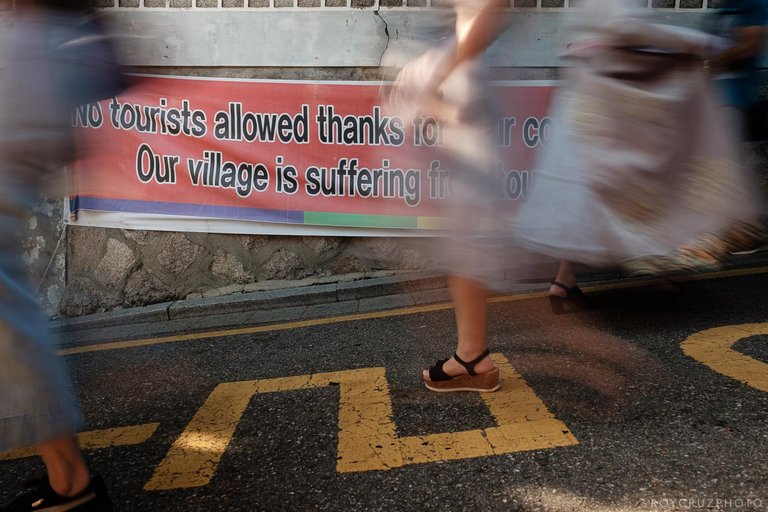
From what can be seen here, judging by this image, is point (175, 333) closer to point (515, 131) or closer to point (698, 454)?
point (515, 131)

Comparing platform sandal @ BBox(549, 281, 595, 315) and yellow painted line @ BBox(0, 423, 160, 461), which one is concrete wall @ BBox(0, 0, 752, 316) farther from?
yellow painted line @ BBox(0, 423, 160, 461)

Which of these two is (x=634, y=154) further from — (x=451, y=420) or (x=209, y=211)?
(x=209, y=211)

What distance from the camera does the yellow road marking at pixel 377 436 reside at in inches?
82.1

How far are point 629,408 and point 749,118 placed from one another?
2.40m

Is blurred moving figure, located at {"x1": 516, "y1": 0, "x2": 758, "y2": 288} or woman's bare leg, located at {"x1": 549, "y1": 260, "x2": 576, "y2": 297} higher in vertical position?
blurred moving figure, located at {"x1": 516, "y1": 0, "x2": 758, "y2": 288}

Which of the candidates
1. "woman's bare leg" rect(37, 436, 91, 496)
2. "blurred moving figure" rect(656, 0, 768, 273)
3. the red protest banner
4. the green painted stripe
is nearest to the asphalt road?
"woman's bare leg" rect(37, 436, 91, 496)

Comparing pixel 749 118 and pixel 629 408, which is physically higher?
pixel 749 118

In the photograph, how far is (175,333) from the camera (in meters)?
4.38

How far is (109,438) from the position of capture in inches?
98.3

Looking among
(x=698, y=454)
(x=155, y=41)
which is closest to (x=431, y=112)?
(x=698, y=454)

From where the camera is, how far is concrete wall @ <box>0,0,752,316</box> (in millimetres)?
5078

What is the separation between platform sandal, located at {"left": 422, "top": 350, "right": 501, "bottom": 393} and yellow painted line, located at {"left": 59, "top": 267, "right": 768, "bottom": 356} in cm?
151

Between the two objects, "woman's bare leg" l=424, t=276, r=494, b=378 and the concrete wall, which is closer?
"woman's bare leg" l=424, t=276, r=494, b=378

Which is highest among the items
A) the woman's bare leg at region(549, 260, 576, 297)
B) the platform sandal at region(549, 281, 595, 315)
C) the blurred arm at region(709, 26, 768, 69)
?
the blurred arm at region(709, 26, 768, 69)
